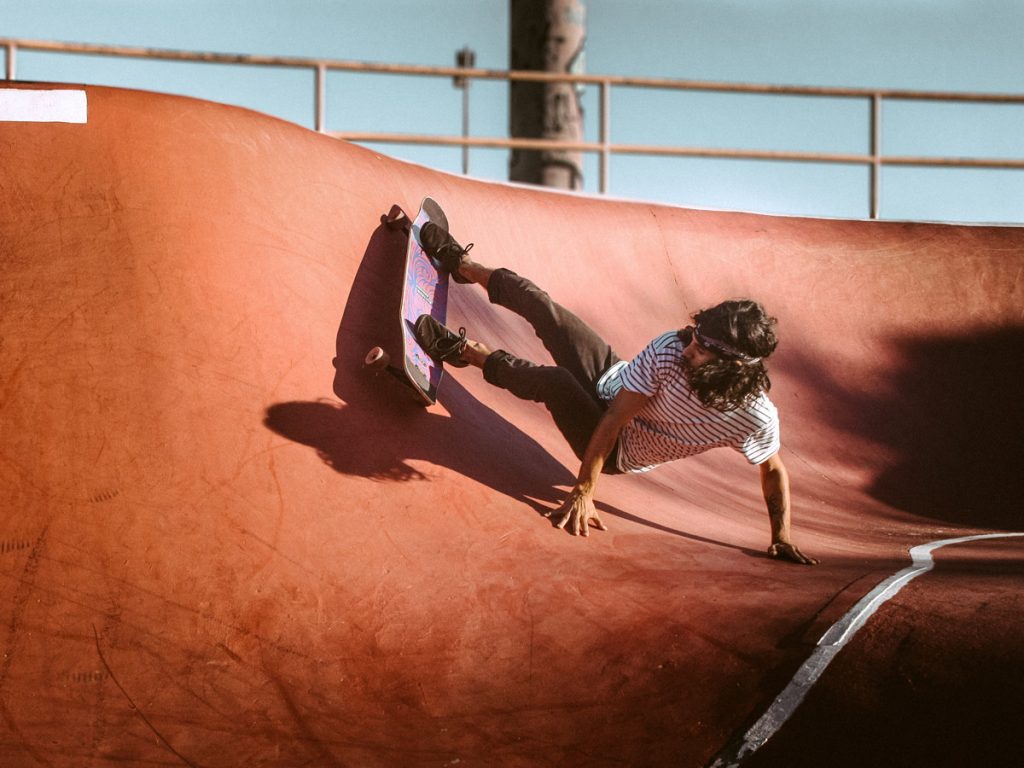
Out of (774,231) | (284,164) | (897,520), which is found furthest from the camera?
(774,231)

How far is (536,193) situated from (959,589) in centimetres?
540

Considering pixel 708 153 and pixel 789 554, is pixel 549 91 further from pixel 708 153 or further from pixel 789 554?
pixel 789 554

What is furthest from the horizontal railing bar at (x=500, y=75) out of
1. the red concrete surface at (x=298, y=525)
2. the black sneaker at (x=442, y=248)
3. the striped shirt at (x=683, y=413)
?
the striped shirt at (x=683, y=413)

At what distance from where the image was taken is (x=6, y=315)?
403 cm

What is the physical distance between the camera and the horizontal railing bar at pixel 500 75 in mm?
7902

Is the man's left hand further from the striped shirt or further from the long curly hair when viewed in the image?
the long curly hair

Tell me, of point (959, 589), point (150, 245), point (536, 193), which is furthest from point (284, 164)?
point (959, 589)

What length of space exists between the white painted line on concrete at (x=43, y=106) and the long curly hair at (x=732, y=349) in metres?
3.20

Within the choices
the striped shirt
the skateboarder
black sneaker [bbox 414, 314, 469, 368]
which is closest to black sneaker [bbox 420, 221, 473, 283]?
the skateboarder

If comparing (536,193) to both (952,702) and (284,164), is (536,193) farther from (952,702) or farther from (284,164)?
(952,702)

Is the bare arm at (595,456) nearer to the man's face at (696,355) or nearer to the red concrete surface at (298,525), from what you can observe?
the red concrete surface at (298,525)

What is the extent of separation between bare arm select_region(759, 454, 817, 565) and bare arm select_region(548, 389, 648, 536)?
0.64 m

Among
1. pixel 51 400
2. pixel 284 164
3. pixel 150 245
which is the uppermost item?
pixel 284 164

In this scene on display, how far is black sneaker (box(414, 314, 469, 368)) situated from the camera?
15.5 ft
